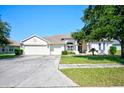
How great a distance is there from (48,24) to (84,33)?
581 centimetres

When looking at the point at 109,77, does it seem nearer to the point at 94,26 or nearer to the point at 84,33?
the point at 94,26

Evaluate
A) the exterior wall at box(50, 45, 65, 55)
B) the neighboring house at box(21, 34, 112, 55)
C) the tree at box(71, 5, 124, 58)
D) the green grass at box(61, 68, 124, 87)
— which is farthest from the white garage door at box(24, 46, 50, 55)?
the green grass at box(61, 68, 124, 87)

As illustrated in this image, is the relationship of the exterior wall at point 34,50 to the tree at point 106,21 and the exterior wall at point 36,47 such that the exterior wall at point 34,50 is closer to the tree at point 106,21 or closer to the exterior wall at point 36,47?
the exterior wall at point 36,47

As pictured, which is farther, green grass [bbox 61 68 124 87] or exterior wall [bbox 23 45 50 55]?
exterior wall [bbox 23 45 50 55]

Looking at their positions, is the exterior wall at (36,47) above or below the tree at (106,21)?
below

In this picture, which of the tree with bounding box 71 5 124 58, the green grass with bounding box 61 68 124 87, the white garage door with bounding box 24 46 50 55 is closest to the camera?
the green grass with bounding box 61 68 124 87

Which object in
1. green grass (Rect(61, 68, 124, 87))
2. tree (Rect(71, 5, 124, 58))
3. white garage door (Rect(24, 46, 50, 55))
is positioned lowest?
green grass (Rect(61, 68, 124, 87))

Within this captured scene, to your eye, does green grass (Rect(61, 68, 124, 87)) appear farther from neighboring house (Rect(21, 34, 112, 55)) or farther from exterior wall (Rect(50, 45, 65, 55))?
exterior wall (Rect(50, 45, 65, 55))

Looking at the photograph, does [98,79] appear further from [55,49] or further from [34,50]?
[55,49]

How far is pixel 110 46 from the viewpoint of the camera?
64.8 feet

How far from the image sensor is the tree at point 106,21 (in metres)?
10.9

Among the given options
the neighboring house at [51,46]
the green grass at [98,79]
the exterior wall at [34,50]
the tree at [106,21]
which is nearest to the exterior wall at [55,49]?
the neighboring house at [51,46]

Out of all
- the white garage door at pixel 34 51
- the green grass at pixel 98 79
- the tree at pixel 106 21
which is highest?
the tree at pixel 106 21

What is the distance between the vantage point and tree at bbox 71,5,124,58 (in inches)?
428
